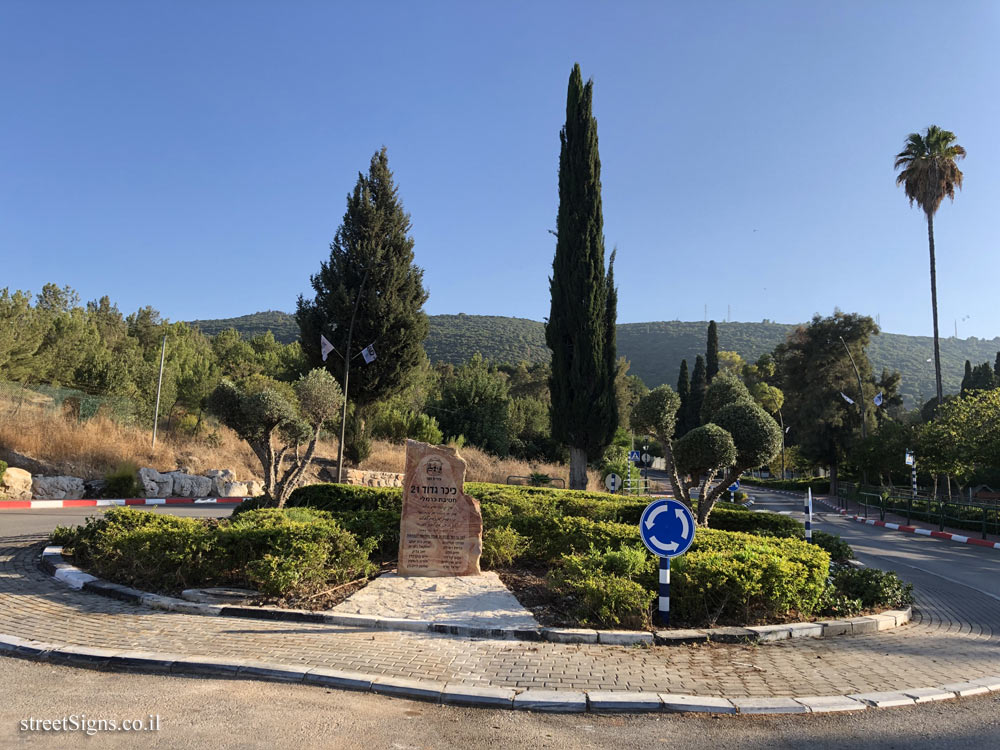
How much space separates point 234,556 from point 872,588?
7.60m

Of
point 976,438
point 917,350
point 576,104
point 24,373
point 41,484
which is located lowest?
point 41,484

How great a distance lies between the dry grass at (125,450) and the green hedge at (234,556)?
15789mm

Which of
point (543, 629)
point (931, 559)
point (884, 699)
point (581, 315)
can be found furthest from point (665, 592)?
point (581, 315)

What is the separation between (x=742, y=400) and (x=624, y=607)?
6374 millimetres

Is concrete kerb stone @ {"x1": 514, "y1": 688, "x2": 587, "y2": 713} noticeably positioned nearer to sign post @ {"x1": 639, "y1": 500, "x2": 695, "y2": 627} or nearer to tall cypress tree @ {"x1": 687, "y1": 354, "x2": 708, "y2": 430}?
sign post @ {"x1": 639, "y1": 500, "x2": 695, "y2": 627}

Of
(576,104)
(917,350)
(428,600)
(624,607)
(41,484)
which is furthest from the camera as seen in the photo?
(917,350)

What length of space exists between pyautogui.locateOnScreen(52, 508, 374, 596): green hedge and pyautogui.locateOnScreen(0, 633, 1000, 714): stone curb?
1.84m

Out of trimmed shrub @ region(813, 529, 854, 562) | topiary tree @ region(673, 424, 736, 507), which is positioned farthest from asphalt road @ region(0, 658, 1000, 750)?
trimmed shrub @ region(813, 529, 854, 562)

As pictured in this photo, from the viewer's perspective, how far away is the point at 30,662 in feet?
16.8

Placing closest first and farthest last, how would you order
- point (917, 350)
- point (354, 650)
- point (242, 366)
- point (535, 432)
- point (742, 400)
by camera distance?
point (354, 650) < point (742, 400) < point (535, 432) < point (242, 366) < point (917, 350)

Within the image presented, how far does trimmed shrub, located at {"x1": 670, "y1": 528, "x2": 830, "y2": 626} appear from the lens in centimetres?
670

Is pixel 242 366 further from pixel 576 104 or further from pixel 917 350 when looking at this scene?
pixel 917 350

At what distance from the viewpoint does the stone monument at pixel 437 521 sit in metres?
8.34

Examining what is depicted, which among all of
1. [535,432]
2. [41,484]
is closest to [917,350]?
[535,432]
